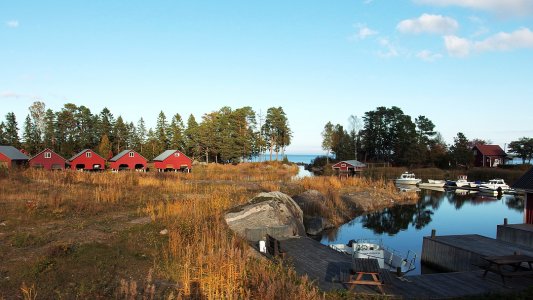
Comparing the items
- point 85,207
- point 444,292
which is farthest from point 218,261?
point 85,207

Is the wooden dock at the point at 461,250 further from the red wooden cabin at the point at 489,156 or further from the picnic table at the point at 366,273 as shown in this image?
the red wooden cabin at the point at 489,156

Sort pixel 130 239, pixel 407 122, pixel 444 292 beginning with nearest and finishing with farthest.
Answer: pixel 444 292 → pixel 130 239 → pixel 407 122

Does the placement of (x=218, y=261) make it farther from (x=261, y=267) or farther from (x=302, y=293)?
(x=302, y=293)

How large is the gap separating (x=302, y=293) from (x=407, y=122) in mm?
84946

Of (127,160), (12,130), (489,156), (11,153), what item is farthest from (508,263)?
(12,130)

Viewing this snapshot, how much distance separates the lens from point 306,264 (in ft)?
45.0

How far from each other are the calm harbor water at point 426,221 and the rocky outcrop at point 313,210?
2.39 ft

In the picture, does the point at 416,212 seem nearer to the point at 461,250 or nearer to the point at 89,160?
the point at 461,250

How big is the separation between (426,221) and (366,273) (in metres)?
24.5

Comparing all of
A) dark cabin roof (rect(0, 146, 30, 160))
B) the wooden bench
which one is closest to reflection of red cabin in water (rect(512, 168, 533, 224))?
the wooden bench

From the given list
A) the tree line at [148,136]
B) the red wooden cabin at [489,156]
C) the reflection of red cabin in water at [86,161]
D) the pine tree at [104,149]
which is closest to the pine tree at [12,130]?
the tree line at [148,136]

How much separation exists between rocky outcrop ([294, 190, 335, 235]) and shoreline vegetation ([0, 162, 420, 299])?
6.18 meters

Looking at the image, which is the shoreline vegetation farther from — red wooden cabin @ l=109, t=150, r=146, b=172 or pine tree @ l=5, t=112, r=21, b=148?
pine tree @ l=5, t=112, r=21, b=148

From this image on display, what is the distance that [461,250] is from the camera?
52.5 feet
